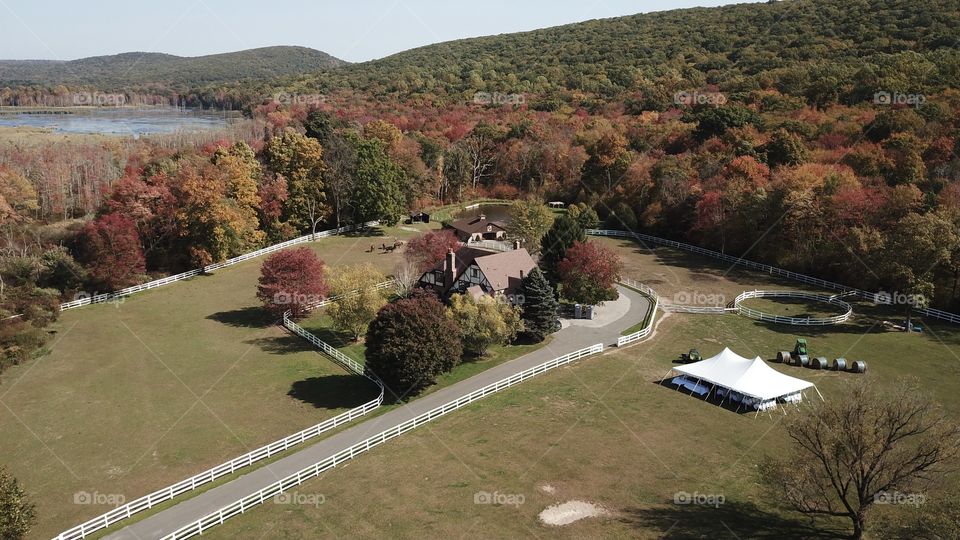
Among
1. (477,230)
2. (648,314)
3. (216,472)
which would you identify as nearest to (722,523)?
(216,472)

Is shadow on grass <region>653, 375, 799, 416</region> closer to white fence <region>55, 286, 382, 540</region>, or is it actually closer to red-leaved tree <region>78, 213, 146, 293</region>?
white fence <region>55, 286, 382, 540</region>

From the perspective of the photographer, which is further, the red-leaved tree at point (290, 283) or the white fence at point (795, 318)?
the red-leaved tree at point (290, 283)

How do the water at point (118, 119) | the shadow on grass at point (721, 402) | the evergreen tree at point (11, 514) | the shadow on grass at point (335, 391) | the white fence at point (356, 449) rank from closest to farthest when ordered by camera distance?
the evergreen tree at point (11, 514) < the white fence at point (356, 449) < the shadow on grass at point (721, 402) < the shadow on grass at point (335, 391) < the water at point (118, 119)

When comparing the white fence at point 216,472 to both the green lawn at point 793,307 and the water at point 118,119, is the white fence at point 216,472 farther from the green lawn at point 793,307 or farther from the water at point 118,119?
the water at point 118,119

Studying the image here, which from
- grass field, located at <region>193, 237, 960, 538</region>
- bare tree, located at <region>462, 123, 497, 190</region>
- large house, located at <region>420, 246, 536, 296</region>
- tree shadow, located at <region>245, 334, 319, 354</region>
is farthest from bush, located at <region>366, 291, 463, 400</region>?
bare tree, located at <region>462, 123, 497, 190</region>

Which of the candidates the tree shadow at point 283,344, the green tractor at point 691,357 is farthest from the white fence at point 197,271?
the green tractor at point 691,357

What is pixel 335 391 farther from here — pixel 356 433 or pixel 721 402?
pixel 721 402
